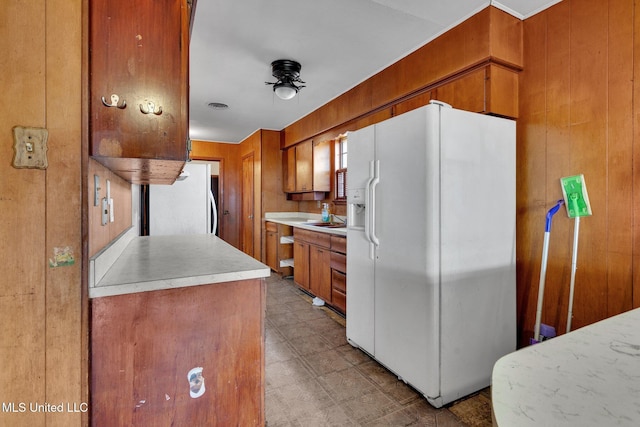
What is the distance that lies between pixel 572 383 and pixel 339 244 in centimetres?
259

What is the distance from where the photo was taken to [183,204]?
2.97 m

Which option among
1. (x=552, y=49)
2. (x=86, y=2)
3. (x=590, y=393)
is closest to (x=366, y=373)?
(x=590, y=393)

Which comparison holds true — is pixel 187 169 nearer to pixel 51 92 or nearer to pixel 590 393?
pixel 51 92

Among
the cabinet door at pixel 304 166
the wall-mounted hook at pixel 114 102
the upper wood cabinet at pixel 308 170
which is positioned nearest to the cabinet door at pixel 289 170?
the upper wood cabinet at pixel 308 170

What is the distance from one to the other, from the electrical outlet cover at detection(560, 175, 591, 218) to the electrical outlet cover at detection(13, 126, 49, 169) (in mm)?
2586

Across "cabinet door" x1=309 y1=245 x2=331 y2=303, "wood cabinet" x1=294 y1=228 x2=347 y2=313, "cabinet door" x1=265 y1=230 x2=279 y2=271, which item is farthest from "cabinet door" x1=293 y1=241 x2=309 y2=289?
"cabinet door" x1=265 y1=230 x2=279 y2=271

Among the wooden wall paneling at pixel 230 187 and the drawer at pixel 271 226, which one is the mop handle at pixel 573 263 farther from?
the wooden wall paneling at pixel 230 187

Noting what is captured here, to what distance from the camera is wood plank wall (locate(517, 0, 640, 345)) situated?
69.8 inches

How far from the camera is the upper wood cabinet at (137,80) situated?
1.02 metres

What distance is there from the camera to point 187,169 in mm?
2916

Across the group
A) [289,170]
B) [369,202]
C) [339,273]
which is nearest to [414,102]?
[369,202]

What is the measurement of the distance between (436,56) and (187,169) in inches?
92.2

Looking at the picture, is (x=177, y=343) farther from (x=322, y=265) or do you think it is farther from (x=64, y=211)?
(x=322, y=265)

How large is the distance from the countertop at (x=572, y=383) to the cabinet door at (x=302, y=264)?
3.26 m
